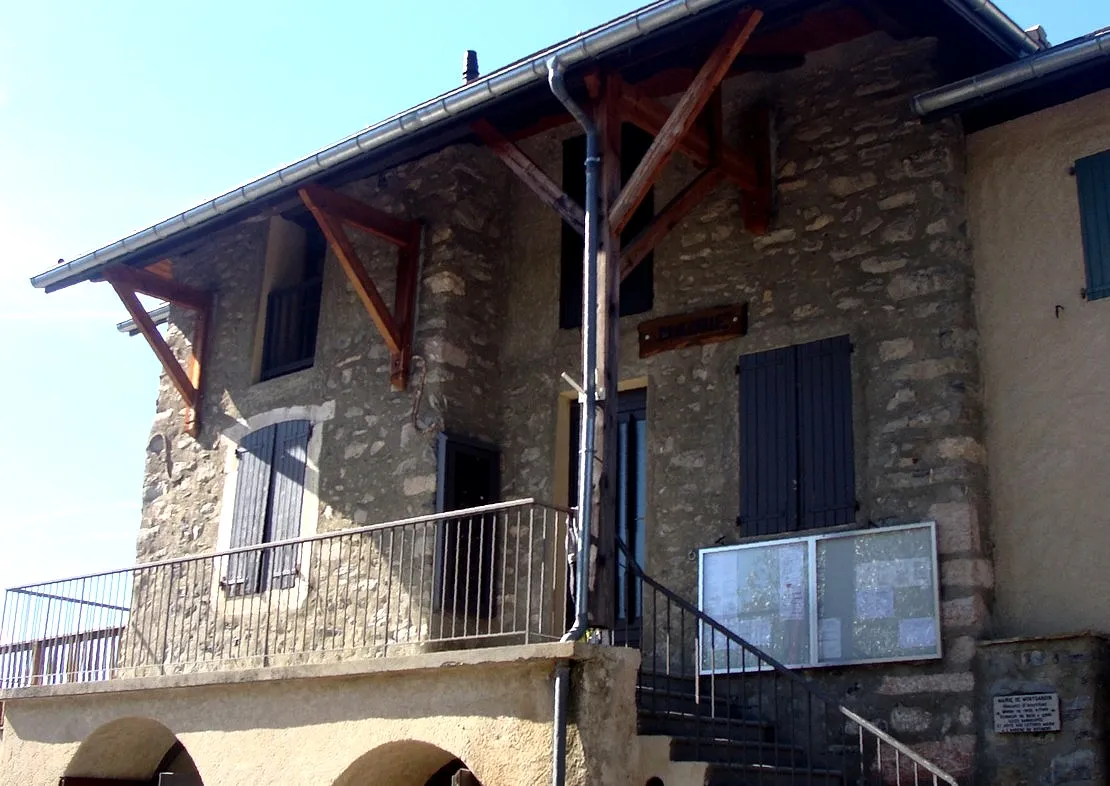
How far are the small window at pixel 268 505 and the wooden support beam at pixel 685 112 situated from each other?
4.28 metres

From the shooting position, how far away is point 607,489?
8.83 meters

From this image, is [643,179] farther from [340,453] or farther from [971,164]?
[340,453]

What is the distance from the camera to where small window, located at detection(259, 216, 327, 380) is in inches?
515

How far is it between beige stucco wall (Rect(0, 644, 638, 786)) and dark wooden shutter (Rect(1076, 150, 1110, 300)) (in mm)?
3783

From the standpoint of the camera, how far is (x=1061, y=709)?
8.45m

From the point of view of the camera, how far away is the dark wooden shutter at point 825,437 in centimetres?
985

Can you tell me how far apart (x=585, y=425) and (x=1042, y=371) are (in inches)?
115

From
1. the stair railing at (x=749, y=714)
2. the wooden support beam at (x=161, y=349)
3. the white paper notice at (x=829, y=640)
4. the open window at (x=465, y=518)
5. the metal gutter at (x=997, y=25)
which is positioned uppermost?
the metal gutter at (x=997, y=25)

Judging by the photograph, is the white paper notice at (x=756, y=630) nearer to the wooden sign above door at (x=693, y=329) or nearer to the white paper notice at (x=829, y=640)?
the white paper notice at (x=829, y=640)

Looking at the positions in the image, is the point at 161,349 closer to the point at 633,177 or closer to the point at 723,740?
the point at 633,177

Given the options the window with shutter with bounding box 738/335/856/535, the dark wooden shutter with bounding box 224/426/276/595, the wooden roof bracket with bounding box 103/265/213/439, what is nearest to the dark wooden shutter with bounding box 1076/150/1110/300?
the window with shutter with bounding box 738/335/856/535

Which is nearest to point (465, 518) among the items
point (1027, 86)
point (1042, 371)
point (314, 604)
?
point (314, 604)

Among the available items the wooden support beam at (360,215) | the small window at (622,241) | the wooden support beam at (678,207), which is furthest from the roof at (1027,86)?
the wooden support beam at (360,215)

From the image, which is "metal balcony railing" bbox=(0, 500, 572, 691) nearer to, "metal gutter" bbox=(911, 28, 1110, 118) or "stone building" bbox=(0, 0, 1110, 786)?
"stone building" bbox=(0, 0, 1110, 786)
